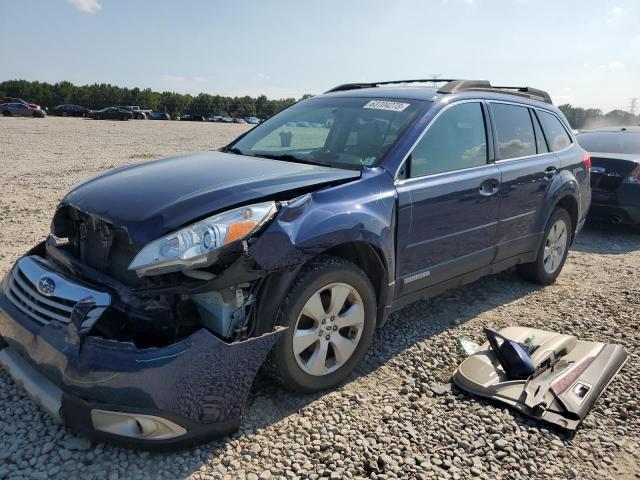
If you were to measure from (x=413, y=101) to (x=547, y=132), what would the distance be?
194 cm

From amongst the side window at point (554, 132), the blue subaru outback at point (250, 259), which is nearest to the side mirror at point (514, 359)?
the blue subaru outback at point (250, 259)

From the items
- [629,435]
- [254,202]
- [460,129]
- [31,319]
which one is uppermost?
[460,129]

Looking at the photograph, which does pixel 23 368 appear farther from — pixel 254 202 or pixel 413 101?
pixel 413 101

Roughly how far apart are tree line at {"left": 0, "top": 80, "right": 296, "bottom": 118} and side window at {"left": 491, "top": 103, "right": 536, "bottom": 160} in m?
52.7

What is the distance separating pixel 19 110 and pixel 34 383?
5002cm

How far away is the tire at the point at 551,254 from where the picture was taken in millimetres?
4984

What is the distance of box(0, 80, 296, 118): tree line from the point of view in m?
61.7

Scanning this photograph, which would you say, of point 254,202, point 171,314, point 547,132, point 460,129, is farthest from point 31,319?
point 547,132

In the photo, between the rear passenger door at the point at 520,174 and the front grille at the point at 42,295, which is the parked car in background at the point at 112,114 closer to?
the rear passenger door at the point at 520,174

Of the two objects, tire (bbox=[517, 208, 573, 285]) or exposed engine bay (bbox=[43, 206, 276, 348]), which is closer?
exposed engine bay (bbox=[43, 206, 276, 348])

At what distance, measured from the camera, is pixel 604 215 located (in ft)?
24.8

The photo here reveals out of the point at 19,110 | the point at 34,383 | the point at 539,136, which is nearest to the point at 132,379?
the point at 34,383

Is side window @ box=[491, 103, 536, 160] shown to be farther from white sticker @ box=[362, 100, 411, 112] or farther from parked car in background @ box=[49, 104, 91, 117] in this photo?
parked car in background @ box=[49, 104, 91, 117]

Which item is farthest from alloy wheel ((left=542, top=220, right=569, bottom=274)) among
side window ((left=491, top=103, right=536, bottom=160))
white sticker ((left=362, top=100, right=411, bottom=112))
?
white sticker ((left=362, top=100, right=411, bottom=112))
